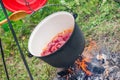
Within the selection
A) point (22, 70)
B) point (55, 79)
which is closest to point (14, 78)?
point (22, 70)

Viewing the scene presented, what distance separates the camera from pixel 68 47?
2.10 metres

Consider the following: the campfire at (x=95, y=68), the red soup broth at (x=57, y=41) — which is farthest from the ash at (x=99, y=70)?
the red soup broth at (x=57, y=41)

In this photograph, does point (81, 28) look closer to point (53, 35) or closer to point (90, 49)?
point (90, 49)

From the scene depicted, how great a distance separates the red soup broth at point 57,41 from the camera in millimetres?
2324

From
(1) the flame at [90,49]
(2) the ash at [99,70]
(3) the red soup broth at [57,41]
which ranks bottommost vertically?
(2) the ash at [99,70]

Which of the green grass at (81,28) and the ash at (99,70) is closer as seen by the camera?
the ash at (99,70)

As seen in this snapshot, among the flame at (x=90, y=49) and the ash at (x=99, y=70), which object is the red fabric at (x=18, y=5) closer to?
the flame at (x=90, y=49)

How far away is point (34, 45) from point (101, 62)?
0.64m

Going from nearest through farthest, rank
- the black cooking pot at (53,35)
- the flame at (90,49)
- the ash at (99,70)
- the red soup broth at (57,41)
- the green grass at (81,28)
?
the black cooking pot at (53,35), the red soup broth at (57,41), the ash at (99,70), the flame at (90,49), the green grass at (81,28)

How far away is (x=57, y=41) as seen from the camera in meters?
2.39

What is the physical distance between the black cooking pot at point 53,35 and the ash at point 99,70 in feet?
1.12

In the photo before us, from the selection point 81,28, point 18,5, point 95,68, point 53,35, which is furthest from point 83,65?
point 18,5

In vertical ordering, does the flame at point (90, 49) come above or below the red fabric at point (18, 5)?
below

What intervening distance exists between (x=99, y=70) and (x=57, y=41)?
0.49 metres
